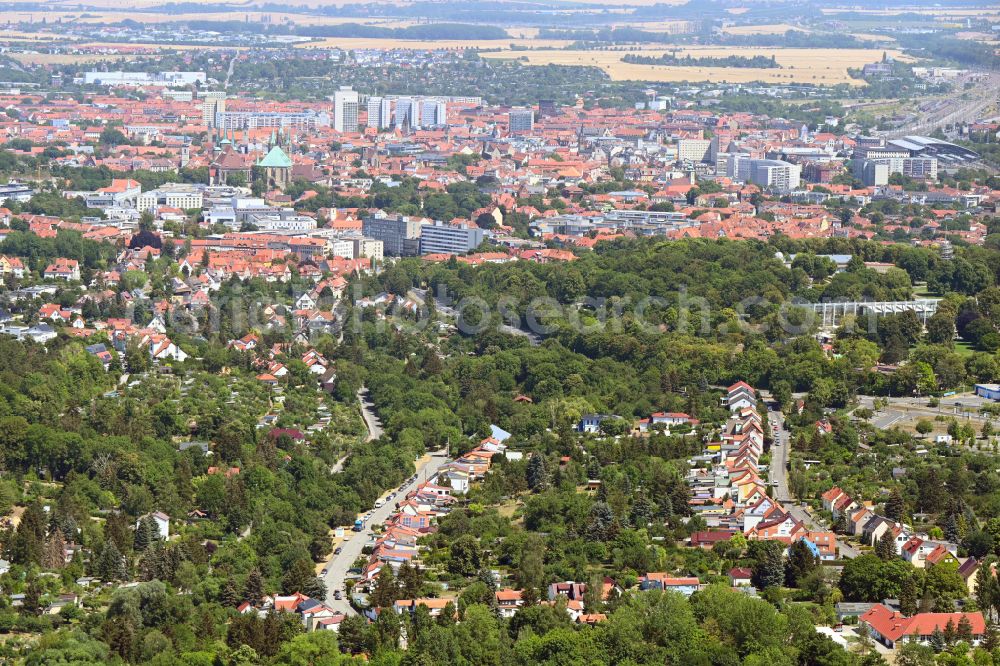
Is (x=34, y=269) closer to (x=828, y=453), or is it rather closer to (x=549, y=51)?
(x=828, y=453)

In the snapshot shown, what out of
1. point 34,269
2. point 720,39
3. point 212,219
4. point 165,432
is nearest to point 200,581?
point 165,432

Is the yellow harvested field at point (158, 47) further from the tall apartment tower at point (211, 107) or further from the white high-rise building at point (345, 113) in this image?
the white high-rise building at point (345, 113)

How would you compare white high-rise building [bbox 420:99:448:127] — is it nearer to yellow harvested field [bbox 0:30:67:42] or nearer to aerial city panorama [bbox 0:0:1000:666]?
aerial city panorama [bbox 0:0:1000:666]

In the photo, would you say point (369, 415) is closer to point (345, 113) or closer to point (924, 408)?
point (924, 408)

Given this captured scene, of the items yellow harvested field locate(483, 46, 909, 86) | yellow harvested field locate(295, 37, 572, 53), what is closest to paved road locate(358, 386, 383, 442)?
yellow harvested field locate(483, 46, 909, 86)

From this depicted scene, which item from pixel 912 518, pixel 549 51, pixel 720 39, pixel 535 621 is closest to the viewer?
pixel 535 621

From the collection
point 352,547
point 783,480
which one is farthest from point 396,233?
point 352,547
